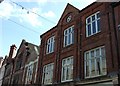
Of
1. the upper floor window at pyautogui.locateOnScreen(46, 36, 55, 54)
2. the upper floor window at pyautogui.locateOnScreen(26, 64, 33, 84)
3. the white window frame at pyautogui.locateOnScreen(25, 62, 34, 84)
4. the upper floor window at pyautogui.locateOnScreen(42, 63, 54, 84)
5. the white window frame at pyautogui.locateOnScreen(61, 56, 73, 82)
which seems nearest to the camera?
the white window frame at pyautogui.locateOnScreen(61, 56, 73, 82)

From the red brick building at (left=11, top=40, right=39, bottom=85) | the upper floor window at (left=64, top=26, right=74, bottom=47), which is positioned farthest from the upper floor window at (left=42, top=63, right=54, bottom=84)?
the upper floor window at (left=64, top=26, right=74, bottom=47)

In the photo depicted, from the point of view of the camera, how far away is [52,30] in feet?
77.0

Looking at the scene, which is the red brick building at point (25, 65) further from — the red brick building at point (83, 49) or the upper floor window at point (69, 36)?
the upper floor window at point (69, 36)

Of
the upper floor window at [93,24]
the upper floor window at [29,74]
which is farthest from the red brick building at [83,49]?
the upper floor window at [29,74]

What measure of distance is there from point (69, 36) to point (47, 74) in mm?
4969

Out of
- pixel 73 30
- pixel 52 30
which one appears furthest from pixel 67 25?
pixel 52 30

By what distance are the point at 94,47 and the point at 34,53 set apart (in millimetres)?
12940

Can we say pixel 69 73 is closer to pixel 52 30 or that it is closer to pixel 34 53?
pixel 52 30

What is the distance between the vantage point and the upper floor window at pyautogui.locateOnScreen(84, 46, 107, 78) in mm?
15273

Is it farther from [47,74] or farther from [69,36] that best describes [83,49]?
[47,74]

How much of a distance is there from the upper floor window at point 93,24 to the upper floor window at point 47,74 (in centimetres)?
607

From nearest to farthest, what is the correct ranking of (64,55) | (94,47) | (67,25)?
(94,47) → (64,55) → (67,25)

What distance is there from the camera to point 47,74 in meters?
21.5

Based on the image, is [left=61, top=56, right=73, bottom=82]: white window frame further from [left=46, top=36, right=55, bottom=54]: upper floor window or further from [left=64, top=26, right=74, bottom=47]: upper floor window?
[left=46, top=36, right=55, bottom=54]: upper floor window
